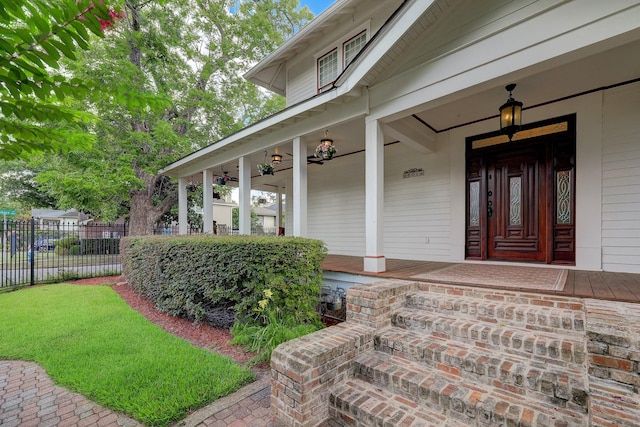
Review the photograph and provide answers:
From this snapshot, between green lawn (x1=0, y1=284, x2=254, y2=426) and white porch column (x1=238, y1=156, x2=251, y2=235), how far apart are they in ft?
9.45

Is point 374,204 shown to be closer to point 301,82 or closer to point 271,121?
point 271,121

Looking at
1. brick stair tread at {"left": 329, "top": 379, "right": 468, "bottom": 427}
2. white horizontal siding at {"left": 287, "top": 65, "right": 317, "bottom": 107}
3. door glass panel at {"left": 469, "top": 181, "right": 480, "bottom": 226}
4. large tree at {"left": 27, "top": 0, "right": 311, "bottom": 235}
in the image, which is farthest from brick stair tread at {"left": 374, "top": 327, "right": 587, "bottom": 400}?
large tree at {"left": 27, "top": 0, "right": 311, "bottom": 235}

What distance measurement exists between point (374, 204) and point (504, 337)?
8.29 feet

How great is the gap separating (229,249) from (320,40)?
19.7 ft

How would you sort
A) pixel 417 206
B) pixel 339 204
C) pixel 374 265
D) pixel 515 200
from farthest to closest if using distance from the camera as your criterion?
pixel 339 204
pixel 417 206
pixel 515 200
pixel 374 265

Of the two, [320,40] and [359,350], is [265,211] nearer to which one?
[320,40]

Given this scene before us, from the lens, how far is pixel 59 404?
8.09 ft

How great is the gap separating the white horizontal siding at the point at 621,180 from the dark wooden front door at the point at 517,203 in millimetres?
757

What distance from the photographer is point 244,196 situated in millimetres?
6953

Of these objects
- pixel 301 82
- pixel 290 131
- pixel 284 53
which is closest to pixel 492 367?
pixel 290 131

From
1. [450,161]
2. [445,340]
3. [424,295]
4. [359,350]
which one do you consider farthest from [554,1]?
[359,350]

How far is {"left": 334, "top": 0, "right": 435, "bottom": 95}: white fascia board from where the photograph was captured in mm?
3672

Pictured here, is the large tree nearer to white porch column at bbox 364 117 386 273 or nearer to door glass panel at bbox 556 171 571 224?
white porch column at bbox 364 117 386 273

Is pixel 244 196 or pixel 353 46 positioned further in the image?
pixel 244 196
